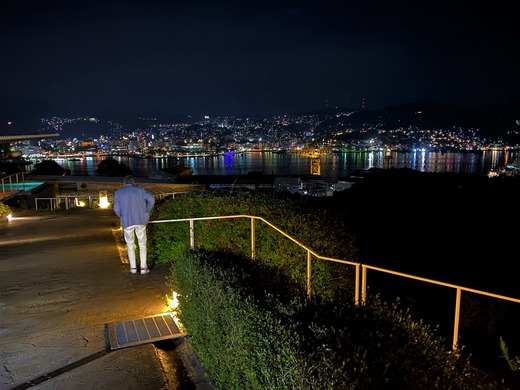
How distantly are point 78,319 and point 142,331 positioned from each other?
1.12 metres

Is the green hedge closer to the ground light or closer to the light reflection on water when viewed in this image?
the ground light

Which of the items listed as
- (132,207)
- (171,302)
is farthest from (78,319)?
(132,207)

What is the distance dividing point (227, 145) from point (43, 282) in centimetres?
19033

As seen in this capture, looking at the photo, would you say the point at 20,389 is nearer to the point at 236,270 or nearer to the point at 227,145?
the point at 236,270

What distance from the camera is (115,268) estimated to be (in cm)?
777

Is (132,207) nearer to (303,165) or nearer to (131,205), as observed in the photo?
(131,205)

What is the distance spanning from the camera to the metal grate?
474 cm

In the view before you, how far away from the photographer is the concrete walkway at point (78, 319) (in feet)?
13.5

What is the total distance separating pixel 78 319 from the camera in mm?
5477

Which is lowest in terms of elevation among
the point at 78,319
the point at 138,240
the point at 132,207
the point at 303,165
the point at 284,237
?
the point at 303,165

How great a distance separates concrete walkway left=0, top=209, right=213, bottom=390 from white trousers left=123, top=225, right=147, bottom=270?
285 millimetres

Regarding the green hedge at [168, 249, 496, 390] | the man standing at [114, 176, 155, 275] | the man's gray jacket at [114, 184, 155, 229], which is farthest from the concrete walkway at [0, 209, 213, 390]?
the man's gray jacket at [114, 184, 155, 229]

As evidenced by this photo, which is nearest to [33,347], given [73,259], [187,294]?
[187,294]

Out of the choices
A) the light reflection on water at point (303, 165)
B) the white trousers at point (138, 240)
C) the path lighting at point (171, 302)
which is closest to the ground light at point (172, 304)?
the path lighting at point (171, 302)
